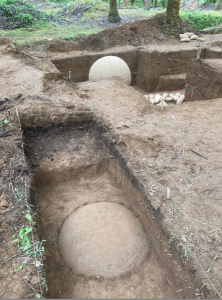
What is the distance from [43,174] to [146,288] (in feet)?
8.55

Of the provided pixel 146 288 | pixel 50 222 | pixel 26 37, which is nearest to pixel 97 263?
pixel 146 288

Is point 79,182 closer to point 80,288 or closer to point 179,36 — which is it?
point 80,288

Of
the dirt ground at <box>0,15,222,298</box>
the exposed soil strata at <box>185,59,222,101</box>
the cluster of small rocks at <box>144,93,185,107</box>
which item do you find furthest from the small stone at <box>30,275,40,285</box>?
the cluster of small rocks at <box>144,93,185,107</box>

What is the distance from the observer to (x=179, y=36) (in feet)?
45.6

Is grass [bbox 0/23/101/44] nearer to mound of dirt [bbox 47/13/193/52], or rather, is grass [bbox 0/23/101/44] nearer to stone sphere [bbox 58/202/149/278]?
mound of dirt [bbox 47/13/193/52]

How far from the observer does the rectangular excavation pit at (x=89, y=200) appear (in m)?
3.24

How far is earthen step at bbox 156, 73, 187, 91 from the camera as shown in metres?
11.3

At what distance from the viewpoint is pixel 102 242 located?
11.7ft

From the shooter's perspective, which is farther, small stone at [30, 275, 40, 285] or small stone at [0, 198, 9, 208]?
small stone at [0, 198, 9, 208]

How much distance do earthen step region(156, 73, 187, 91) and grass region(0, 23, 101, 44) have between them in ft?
17.2

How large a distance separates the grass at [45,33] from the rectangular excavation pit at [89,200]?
885 centimetres

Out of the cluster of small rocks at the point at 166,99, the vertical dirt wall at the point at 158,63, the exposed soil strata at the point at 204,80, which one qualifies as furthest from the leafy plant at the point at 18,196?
the vertical dirt wall at the point at 158,63

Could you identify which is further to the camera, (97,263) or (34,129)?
(34,129)

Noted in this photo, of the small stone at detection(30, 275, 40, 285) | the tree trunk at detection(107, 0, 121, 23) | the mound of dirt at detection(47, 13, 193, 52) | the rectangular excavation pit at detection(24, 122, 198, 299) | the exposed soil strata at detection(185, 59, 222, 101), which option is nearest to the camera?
the small stone at detection(30, 275, 40, 285)
